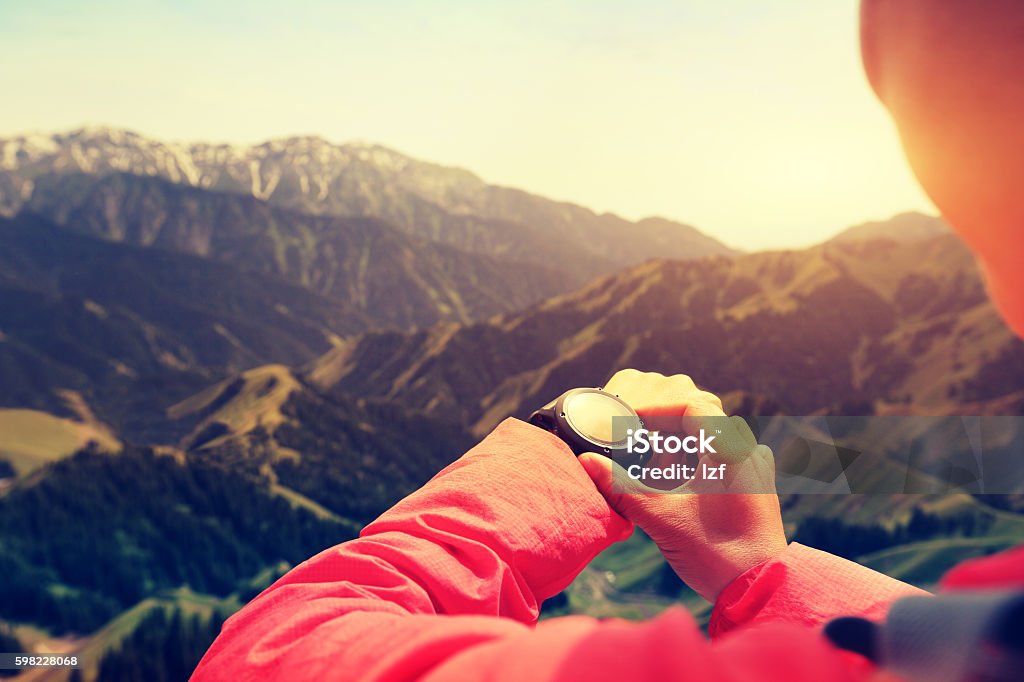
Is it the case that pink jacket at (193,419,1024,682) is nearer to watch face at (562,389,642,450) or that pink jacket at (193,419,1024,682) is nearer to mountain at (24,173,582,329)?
watch face at (562,389,642,450)

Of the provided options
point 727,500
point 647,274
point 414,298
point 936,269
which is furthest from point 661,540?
point 414,298

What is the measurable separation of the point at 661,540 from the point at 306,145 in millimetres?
93263

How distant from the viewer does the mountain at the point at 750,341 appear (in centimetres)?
2509

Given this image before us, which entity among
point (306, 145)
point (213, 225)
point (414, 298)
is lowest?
point (414, 298)

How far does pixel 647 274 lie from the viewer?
37469 millimetres

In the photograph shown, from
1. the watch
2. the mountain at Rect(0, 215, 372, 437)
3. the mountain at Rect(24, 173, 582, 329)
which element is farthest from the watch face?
the mountain at Rect(24, 173, 582, 329)

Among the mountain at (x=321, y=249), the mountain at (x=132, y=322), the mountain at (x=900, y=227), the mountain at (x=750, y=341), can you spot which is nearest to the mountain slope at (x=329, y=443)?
the mountain at (x=750, y=341)

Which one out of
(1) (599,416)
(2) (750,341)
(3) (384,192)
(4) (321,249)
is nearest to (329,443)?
(2) (750,341)

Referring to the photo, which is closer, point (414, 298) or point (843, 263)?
point (843, 263)

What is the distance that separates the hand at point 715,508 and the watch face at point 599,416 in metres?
0.03

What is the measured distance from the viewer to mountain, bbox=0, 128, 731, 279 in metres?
74.3

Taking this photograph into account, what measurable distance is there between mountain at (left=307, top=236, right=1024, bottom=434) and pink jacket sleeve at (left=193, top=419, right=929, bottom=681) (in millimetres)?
21824

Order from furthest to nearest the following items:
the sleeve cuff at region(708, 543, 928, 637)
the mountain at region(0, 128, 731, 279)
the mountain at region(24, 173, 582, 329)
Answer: the mountain at region(0, 128, 731, 279) < the mountain at region(24, 173, 582, 329) < the sleeve cuff at region(708, 543, 928, 637)

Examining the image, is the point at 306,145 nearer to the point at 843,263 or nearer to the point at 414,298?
the point at 414,298
